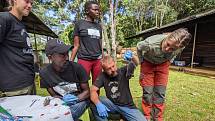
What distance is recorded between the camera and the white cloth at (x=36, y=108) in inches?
88.4

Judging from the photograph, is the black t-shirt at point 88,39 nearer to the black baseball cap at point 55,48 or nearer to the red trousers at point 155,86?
the red trousers at point 155,86

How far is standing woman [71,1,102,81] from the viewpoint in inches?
187

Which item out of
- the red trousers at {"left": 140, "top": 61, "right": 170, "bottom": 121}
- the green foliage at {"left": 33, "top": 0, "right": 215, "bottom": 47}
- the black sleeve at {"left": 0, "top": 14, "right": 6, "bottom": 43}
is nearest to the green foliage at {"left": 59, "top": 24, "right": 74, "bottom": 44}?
the green foliage at {"left": 33, "top": 0, "right": 215, "bottom": 47}

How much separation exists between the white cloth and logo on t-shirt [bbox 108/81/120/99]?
153cm

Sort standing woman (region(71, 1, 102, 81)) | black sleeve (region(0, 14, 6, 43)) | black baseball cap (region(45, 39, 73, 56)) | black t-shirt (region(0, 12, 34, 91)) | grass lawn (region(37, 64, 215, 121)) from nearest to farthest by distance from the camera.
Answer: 1. black sleeve (region(0, 14, 6, 43))
2. black t-shirt (region(0, 12, 34, 91))
3. black baseball cap (region(45, 39, 73, 56))
4. standing woman (region(71, 1, 102, 81))
5. grass lawn (region(37, 64, 215, 121))

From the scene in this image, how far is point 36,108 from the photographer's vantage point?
2336mm

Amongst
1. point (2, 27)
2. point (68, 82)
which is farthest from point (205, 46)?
point (2, 27)

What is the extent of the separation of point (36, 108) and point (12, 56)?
823 mm

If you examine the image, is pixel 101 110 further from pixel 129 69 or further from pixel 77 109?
pixel 129 69

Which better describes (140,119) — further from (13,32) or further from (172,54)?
(13,32)

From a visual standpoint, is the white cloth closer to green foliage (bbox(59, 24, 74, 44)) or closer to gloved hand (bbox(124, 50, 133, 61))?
gloved hand (bbox(124, 50, 133, 61))

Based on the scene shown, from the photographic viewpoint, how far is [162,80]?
4.52 metres

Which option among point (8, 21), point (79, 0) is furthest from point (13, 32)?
point (79, 0)

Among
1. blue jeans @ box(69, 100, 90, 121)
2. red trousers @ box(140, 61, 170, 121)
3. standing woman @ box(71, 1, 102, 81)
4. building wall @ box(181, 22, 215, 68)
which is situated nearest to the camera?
blue jeans @ box(69, 100, 90, 121)
